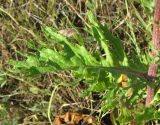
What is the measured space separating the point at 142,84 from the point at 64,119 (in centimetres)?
91

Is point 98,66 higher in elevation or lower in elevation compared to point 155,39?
lower

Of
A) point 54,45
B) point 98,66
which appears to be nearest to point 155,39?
point 98,66

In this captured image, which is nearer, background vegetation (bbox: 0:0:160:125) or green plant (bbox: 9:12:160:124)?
green plant (bbox: 9:12:160:124)

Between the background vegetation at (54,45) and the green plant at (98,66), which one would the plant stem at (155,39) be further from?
the background vegetation at (54,45)

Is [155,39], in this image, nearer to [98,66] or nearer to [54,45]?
[98,66]

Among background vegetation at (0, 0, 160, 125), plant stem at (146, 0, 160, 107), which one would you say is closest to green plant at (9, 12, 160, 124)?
plant stem at (146, 0, 160, 107)

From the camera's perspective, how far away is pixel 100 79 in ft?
5.70

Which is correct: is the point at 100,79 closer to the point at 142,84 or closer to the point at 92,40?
the point at 142,84

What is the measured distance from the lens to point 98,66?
1.62 metres

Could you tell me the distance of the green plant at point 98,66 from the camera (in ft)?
5.22

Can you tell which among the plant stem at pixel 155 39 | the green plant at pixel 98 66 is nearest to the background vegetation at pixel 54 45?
the green plant at pixel 98 66

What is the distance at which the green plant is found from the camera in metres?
1.59

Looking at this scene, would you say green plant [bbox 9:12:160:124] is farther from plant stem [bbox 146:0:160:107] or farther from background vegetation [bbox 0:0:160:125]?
background vegetation [bbox 0:0:160:125]

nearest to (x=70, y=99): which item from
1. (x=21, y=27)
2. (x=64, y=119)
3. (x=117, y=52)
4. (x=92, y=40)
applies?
(x=64, y=119)
